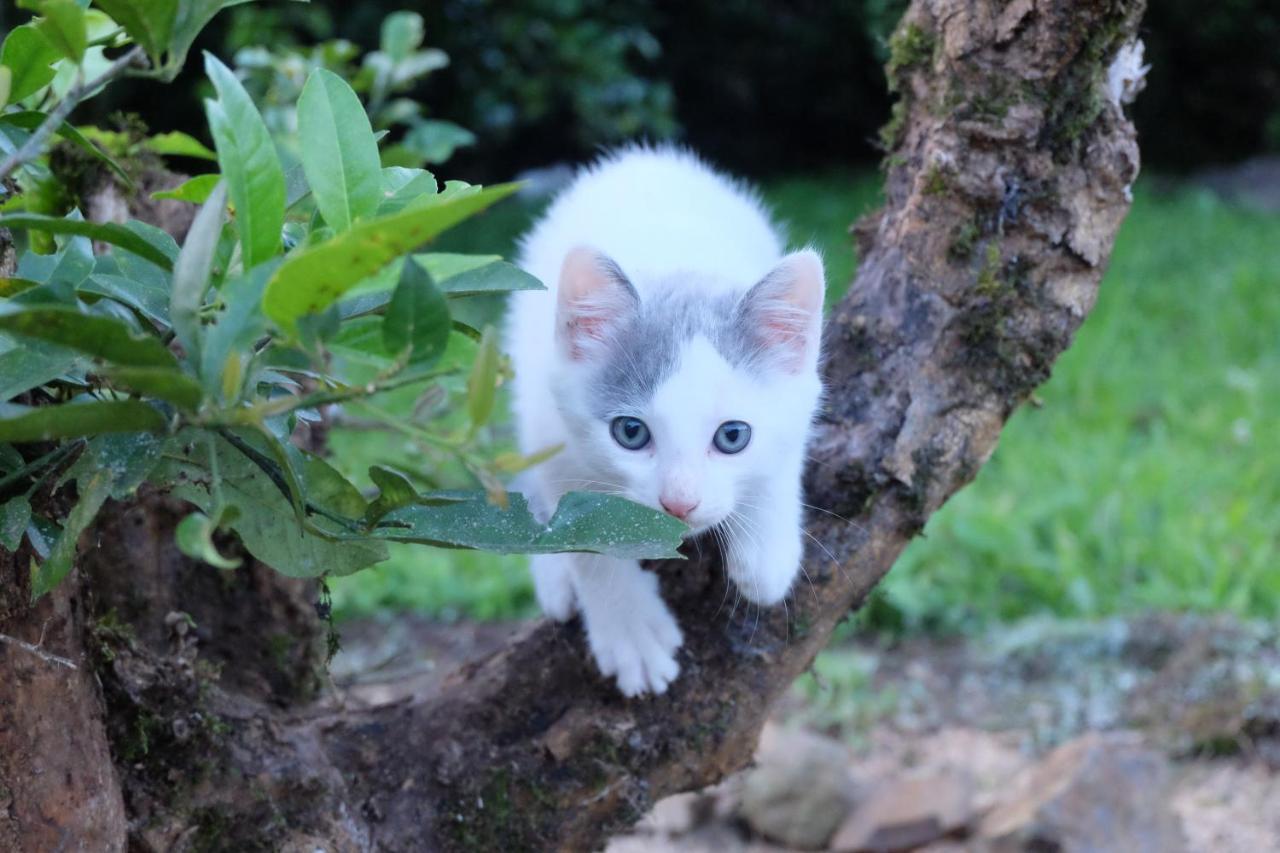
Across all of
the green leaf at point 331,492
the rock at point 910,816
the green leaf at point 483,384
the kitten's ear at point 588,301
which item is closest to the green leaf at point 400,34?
the kitten's ear at point 588,301

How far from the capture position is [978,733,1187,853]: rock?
2.96 metres

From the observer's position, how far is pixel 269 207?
3.56 ft

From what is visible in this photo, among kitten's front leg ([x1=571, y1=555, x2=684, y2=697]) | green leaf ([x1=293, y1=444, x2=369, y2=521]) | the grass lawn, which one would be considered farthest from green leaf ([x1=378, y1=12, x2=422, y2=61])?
green leaf ([x1=293, y1=444, x2=369, y2=521])

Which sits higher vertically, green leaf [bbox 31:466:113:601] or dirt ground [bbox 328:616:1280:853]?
green leaf [bbox 31:466:113:601]

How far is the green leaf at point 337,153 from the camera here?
114 cm

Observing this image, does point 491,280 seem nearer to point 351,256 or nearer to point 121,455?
point 351,256

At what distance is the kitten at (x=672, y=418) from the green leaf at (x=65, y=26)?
33.7 inches

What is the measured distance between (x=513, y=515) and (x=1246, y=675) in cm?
298

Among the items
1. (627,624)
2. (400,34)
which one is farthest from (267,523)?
(400,34)

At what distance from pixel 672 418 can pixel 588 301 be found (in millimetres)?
242

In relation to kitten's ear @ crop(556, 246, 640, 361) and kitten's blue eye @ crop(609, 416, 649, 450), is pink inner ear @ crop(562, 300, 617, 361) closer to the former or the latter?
kitten's ear @ crop(556, 246, 640, 361)

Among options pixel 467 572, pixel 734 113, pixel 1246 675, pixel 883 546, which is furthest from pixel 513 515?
pixel 734 113

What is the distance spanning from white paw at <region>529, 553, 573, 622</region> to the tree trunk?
3 cm

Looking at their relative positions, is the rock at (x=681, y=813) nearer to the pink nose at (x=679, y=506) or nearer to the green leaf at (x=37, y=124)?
the pink nose at (x=679, y=506)
